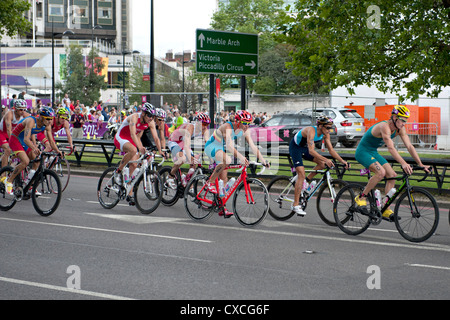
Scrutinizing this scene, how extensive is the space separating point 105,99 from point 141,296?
9655 centimetres

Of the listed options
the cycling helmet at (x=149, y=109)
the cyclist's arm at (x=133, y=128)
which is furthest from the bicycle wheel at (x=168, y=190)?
the cycling helmet at (x=149, y=109)

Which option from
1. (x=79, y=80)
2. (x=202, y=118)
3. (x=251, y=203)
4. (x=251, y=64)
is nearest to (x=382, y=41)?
(x=251, y=64)

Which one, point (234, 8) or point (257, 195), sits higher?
point (234, 8)

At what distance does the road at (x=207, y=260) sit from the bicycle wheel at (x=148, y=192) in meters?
0.18

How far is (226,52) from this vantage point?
1769 cm

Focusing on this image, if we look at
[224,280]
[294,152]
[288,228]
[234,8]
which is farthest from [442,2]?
[234,8]

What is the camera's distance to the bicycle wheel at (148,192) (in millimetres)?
11508

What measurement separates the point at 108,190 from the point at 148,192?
3.42 feet

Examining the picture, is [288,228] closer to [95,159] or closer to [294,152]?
[294,152]

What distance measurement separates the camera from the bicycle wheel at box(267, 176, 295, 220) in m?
10.9

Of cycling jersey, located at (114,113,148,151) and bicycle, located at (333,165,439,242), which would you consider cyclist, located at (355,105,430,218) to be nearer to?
bicycle, located at (333,165,439,242)

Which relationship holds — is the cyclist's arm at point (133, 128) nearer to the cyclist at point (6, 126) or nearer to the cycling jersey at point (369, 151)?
the cyclist at point (6, 126)

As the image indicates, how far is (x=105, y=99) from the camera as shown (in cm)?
10050

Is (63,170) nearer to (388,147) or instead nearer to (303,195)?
(303,195)
